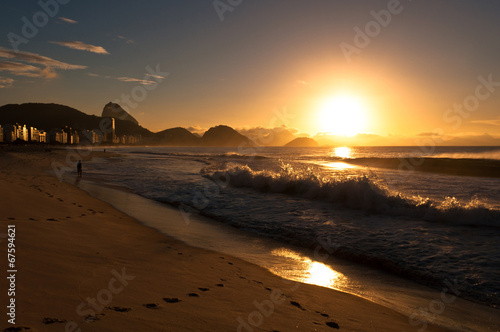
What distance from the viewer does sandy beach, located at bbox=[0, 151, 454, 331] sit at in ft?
11.1

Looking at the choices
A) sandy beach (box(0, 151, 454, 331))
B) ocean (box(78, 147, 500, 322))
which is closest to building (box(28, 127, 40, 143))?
ocean (box(78, 147, 500, 322))

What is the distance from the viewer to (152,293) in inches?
168

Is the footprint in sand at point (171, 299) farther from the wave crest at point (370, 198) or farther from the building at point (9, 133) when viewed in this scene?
the building at point (9, 133)

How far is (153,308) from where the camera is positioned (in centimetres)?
376

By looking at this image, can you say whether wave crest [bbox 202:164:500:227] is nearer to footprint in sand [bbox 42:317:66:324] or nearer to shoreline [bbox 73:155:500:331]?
shoreline [bbox 73:155:500:331]

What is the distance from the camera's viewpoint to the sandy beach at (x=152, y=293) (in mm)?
3375

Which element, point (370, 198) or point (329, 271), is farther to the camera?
point (370, 198)

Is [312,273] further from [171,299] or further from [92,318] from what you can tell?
[92,318]

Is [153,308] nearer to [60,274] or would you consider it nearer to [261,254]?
[60,274]

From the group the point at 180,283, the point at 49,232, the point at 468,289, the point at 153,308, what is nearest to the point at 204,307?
A: the point at 153,308

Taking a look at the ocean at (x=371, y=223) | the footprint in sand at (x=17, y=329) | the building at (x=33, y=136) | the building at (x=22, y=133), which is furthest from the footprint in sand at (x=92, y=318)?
the building at (x=33, y=136)

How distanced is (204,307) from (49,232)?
16.1 ft

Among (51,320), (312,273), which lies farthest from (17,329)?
(312,273)

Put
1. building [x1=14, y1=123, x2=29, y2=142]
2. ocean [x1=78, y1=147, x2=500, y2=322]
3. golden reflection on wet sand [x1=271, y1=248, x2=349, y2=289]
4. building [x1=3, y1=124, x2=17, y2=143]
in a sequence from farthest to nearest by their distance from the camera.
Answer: building [x1=14, y1=123, x2=29, y2=142], building [x1=3, y1=124, x2=17, y2=143], ocean [x1=78, y1=147, x2=500, y2=322], golden reflection on wet sand [x1=271, y1=248, x2=349, y2=289]
